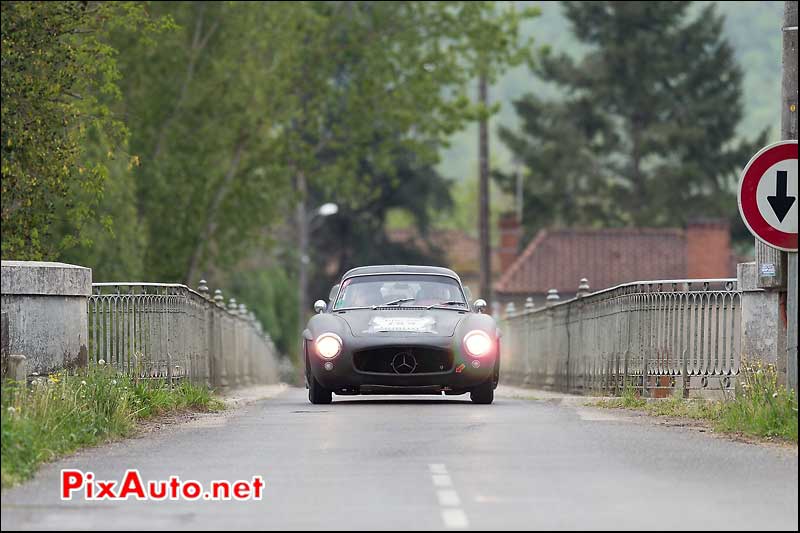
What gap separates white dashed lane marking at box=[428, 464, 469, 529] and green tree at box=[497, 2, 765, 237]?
236ft

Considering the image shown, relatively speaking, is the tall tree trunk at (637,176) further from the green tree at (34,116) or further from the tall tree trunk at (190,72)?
the green tree at (34,116)

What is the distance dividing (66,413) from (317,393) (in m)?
5.49

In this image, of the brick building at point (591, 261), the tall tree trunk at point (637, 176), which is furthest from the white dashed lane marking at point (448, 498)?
the tall tree trunk at point (637, 176)

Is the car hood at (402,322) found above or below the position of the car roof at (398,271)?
below

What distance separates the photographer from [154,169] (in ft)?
145

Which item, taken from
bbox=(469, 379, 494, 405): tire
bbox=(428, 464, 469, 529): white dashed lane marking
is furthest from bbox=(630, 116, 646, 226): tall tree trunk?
bbox=(428, 464, 469, 529): white dashed lane marking

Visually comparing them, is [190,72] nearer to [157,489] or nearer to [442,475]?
[442,475]

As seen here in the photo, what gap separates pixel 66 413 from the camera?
1498cm

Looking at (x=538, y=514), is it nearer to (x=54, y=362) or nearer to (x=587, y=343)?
(x=54, y=362)

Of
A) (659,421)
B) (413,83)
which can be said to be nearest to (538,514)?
(659,421)

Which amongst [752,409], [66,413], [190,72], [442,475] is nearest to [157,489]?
[442,475]

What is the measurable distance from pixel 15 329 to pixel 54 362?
71cm

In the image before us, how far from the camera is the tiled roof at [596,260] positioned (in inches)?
2931

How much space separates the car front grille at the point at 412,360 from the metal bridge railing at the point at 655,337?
281 centimetres
